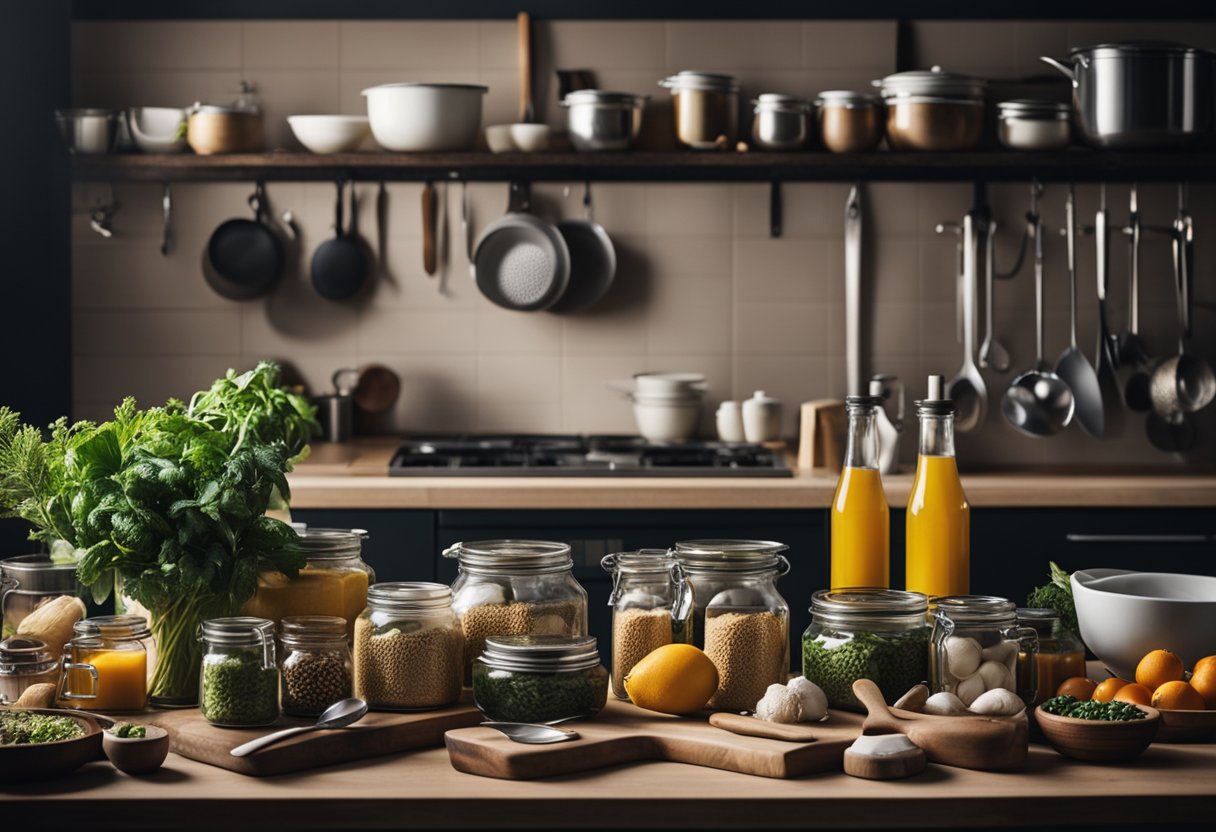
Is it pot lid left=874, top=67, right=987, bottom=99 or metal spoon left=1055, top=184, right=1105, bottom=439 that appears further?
metal spoon left=1055, top=184, right=1105, bottom=439

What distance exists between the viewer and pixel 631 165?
371cm

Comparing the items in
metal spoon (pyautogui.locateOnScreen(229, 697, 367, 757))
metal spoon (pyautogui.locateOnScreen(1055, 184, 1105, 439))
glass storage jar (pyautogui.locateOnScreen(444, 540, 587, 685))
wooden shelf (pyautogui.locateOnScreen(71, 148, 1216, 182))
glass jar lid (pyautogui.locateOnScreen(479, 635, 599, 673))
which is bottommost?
metal spoon (pyautogui.locateOnScreen(229, 697, 367, 757))

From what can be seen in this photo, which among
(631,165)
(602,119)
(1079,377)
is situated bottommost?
(1079,377)


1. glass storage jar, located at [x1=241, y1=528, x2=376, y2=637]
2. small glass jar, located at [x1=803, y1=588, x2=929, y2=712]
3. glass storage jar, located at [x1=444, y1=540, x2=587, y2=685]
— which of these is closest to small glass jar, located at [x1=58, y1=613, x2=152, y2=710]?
glass storage jar, located at [x1=241, y1=528, x2=376, y2=637]

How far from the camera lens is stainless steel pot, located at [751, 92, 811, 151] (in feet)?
11.9

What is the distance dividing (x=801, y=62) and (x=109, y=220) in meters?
1.91

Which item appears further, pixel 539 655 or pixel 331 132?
pixel 331 132

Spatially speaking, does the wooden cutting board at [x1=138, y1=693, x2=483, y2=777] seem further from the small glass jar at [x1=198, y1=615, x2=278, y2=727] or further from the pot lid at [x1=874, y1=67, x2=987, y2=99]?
the pot lid at [x1=874, y1=67, x2=987, y2=99]

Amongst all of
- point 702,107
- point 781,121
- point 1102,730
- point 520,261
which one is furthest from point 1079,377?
point 1102,730

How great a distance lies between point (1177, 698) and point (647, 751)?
0.55 m

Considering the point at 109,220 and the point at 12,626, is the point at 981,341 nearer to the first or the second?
the point at 109,220

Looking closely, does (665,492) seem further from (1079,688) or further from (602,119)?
(1079,688)

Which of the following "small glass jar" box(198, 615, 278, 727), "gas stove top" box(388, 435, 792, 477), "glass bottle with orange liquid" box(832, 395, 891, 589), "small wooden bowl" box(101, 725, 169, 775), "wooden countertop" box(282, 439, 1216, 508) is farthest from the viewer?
"gas stove top" box(388, 435, 792, 477)

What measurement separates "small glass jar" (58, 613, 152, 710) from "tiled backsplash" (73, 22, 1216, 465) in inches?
96.2
